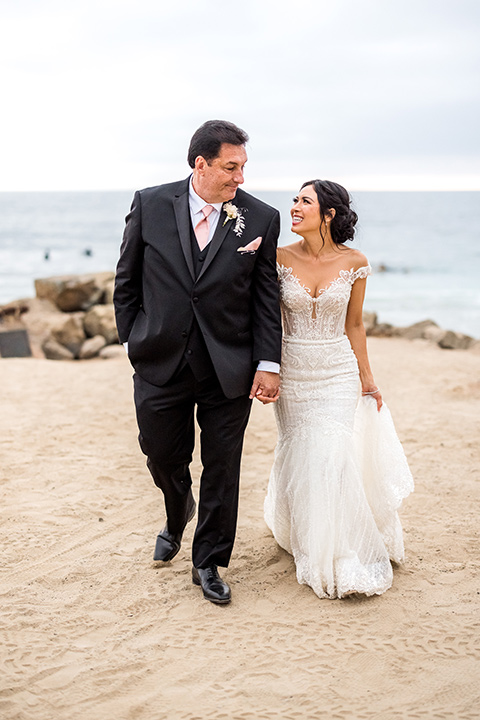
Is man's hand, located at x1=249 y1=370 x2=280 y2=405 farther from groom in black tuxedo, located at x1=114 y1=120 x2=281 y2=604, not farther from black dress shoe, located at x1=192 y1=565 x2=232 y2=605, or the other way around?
black dress shoe, located at x1=192 y1=565 x2=232 y2=605

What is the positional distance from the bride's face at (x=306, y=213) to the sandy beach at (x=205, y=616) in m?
2.00

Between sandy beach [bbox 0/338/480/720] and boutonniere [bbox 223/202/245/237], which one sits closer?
sandy beach [bbox 0/338/480/720]

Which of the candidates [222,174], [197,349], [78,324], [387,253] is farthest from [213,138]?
[387,253]

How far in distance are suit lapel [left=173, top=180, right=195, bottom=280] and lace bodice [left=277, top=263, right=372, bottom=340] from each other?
0.70 m

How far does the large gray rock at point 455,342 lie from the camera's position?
1390cm

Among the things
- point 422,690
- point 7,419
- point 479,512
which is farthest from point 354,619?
point 7,419

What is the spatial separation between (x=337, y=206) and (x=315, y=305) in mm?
559

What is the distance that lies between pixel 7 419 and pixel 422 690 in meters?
5.60

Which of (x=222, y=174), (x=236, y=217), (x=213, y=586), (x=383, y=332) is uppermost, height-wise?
(x=222, y=174)

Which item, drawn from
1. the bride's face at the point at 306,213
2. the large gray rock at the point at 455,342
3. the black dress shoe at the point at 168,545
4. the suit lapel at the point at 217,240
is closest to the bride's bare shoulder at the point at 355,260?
the bride's face at the point at 306,213

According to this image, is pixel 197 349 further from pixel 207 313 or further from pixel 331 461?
pixel 331 461

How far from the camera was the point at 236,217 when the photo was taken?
364 cm

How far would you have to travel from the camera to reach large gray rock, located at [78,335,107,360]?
1297 cm

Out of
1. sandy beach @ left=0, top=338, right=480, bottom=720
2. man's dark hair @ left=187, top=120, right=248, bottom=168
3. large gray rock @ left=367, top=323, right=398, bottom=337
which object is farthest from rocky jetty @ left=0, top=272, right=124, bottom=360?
man's dark hair @ left=187, top=120, right=248, bottom=168
